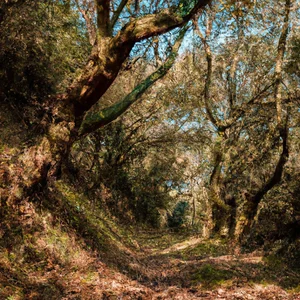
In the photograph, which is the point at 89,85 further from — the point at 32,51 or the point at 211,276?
the point at 211,276

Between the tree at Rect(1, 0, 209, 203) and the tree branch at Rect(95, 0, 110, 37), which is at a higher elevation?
the tree branch at Rect(95, 0, 110, 37)

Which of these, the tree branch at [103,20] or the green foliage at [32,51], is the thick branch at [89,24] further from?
the tree branch at [103,20]

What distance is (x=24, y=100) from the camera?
9.21m

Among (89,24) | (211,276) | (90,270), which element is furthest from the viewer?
(89,24)

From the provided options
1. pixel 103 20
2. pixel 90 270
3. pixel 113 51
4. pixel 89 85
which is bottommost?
pixel 90 270

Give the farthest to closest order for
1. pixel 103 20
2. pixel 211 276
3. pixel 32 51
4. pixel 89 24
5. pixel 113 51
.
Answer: pixel 89 24
pixel 32 51
pixel 211 276
pixel 103 20
pixel 113 51

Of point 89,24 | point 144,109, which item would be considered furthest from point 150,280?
point 144,109

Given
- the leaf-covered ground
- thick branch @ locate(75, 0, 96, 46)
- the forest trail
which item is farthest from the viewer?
thick branch @ locate(75, 0, 96, 46)

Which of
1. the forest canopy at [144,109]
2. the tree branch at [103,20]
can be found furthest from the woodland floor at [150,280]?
the tree branch at [103,20]

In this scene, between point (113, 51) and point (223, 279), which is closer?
point (113, 51)

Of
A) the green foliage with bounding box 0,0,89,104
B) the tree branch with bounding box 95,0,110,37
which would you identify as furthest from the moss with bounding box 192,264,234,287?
the green foliage with bounding box 0,0,89,104

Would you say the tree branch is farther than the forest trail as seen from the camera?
Yes

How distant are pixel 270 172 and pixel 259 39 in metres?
5.38

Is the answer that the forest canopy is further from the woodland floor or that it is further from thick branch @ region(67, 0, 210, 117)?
the woodland floor
